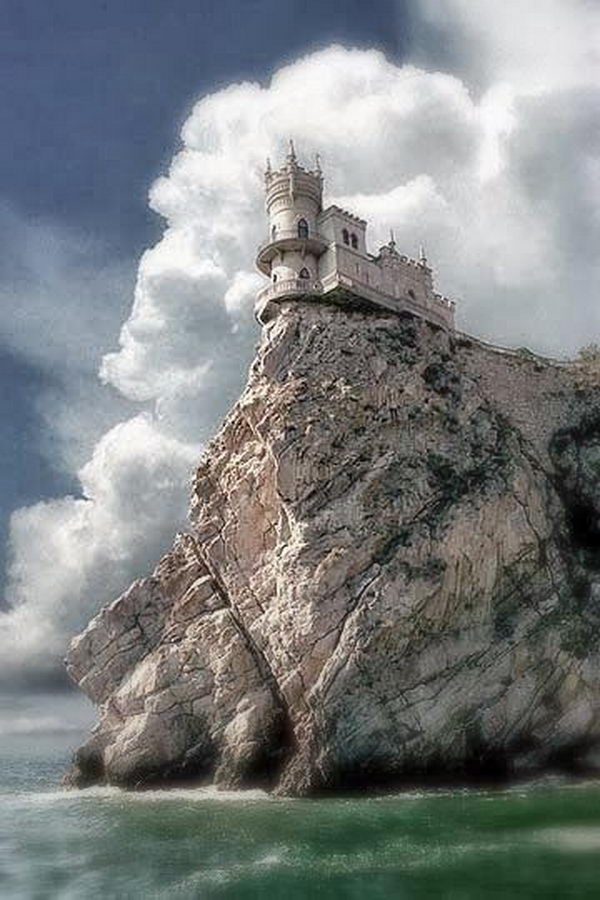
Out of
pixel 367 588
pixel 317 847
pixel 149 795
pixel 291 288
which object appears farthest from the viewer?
pixel 291 288

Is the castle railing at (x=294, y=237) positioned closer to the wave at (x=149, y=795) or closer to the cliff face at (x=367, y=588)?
the cliff face at (x=367, y=588)

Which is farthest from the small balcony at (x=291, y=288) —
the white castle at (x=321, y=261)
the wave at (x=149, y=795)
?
the wave at (x=149, y=795)

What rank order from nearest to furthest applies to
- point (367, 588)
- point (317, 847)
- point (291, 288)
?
point (317, 847) → point (367, 588) → point (291, 288)

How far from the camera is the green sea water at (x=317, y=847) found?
19891 millimetres

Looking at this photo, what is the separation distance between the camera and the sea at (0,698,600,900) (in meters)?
19.9

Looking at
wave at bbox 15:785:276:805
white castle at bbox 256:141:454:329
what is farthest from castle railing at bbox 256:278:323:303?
wave at bbox 15:785:276:805

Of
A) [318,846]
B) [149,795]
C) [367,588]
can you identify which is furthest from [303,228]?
[318,846]

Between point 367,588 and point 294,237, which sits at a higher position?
point 294,237

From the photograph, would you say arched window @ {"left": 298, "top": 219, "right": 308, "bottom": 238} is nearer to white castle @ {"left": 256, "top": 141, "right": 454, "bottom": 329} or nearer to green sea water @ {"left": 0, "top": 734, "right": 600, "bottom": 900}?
white castle @ {"left": 256, "top": 141, "right": 454, "bottom": 329}

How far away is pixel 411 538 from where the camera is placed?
39062 mm

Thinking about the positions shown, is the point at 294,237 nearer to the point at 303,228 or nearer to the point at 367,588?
the point at 303,228

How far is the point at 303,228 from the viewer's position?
48.8 m

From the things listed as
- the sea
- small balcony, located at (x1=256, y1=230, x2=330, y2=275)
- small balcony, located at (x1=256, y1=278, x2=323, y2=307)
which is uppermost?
small balcony, located at (x1=256, y1=230, x2=330, y2=275)

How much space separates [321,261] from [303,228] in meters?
2.38
